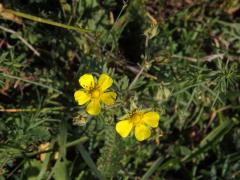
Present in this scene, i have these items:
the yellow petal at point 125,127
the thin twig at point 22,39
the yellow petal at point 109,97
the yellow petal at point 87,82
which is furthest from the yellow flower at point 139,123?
the thin twig at point 22,39

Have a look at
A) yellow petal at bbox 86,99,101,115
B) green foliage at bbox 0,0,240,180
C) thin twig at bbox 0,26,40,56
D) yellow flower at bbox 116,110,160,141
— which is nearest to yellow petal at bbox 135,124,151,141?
yellow flower at bbox 116,110,160,141

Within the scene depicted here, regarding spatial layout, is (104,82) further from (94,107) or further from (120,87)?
(120,87)

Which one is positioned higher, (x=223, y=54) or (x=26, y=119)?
(x=223, y=54)

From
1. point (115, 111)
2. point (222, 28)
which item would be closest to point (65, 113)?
point (115, 111)

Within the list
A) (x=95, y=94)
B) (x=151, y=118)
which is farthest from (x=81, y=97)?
(x=151, y=118)

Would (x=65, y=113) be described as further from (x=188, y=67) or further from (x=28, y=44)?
(x=188, y=67)

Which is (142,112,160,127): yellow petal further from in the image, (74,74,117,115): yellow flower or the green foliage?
(74,74,117,115): yellow flower
